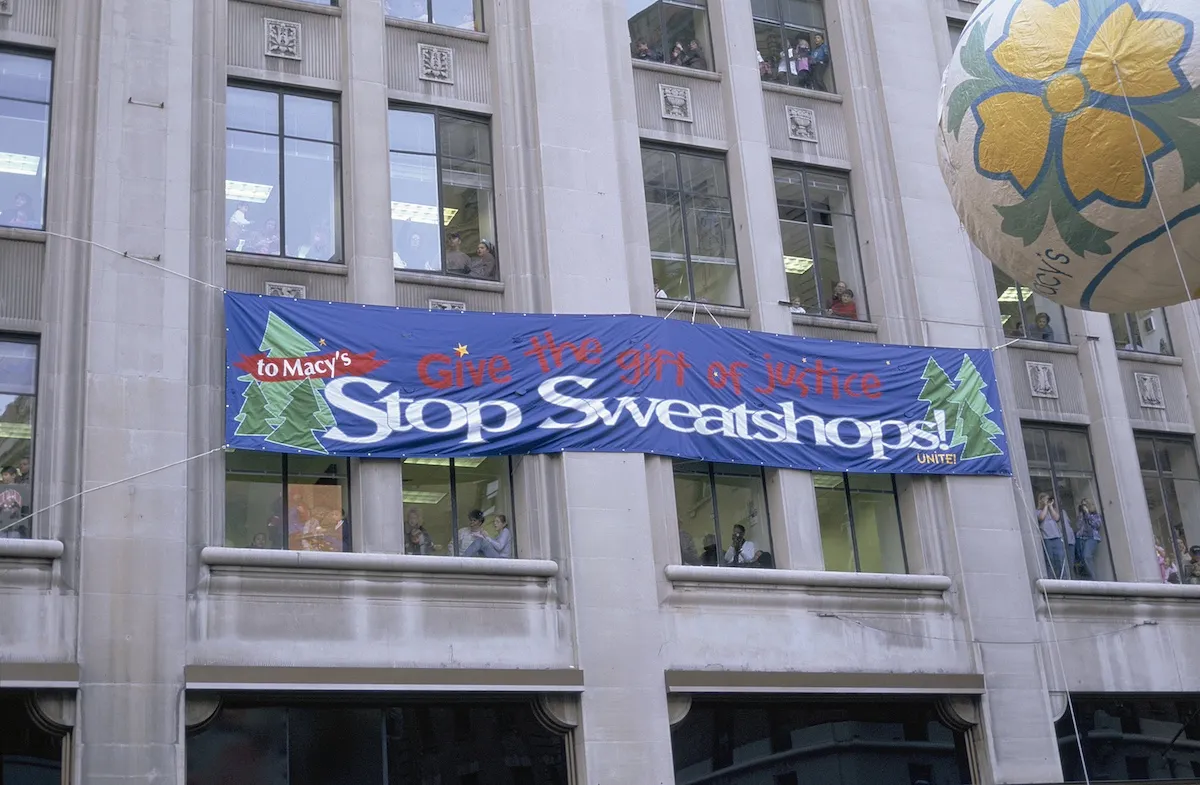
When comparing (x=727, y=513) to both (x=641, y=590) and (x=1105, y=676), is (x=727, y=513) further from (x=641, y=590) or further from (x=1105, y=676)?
(x=1105, y=676)

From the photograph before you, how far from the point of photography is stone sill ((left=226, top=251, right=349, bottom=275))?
2244 cm

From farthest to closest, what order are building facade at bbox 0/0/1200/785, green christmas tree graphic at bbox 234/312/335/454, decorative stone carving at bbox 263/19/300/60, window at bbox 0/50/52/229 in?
decorative stone carving at bbox 263/19/300/60 < window at bbox 0/50/52/229 < green christmas tree graphic at bbox 234/312/335/454 < building facade at bbox 0/0/1200/785

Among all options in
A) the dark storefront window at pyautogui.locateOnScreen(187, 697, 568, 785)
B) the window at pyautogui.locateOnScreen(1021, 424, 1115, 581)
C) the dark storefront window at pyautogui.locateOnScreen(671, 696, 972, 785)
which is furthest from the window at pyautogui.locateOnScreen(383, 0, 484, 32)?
the window at pyautogui.locateOnScreen(1021, 424, 1115, 581)

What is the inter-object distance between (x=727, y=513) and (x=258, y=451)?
24.4 ft

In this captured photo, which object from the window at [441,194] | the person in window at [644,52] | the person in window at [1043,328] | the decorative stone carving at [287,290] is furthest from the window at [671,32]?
the decorative stone carving at [287,290]

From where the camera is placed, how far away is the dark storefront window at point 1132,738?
2497 centimetres

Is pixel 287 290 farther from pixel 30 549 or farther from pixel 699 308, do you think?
pixel 699 308

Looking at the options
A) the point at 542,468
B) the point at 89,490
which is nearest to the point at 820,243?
the point at 542,468

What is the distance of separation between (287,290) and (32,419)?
4032 mm

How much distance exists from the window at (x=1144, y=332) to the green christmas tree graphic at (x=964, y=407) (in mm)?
4372

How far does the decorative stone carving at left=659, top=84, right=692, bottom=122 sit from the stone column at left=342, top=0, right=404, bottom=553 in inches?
195

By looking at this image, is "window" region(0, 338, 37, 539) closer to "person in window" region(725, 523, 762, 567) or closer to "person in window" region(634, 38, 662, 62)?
"person in window" region(725, 523, 762, 567)

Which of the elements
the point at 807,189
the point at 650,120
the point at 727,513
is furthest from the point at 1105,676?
the point at 650,120

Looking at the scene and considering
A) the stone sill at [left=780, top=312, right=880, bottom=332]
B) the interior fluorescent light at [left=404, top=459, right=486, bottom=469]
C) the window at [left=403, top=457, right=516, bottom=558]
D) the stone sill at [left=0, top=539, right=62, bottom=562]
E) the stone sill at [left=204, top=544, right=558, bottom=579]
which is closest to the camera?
the stone sill at [left=0, top=539, right=62, bottom=562]
